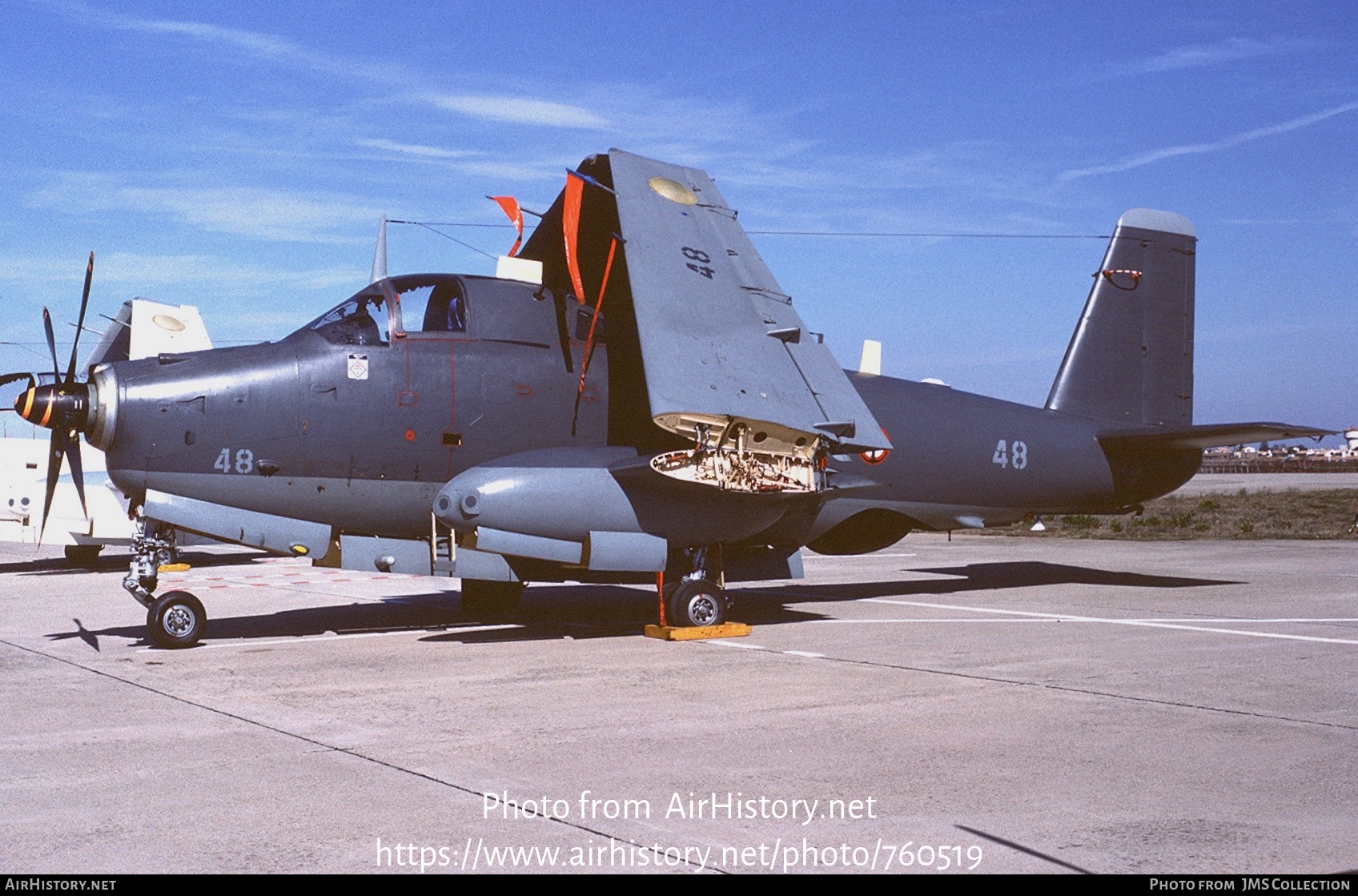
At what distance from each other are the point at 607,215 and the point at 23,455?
17.8 metres

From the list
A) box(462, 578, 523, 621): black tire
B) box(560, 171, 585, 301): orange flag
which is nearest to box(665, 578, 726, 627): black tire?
box(462, 578, 523, 621): black tire

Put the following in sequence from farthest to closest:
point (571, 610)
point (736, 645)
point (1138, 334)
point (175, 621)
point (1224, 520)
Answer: point (1224, 520)
point (1138, 334)
point (571, 610)
point (736, 645)
point (175, 621)

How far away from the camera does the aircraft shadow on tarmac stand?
13141mm

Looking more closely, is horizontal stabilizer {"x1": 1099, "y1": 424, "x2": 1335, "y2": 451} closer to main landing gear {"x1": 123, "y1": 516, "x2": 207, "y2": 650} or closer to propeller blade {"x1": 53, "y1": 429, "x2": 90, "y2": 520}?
main landing gear {"x1": 123, "y1": 516, "x2": 207, "y2": 650}

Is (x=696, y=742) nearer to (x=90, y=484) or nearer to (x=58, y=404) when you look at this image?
(x=58, y=404)

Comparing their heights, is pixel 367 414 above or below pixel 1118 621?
above

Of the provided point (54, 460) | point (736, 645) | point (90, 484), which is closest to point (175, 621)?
point (54, 460)

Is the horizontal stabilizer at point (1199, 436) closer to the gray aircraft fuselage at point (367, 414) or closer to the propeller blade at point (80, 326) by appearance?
the gray aircraft fuselage at point (367, 414)

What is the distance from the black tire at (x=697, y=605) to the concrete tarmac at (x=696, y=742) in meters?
0.46

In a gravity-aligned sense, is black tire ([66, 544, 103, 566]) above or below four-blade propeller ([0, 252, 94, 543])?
below

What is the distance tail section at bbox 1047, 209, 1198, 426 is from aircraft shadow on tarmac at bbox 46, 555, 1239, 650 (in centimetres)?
269

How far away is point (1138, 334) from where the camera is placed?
17469 millimetres

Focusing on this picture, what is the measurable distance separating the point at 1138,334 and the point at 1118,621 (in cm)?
576

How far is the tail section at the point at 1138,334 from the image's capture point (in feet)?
56.5
